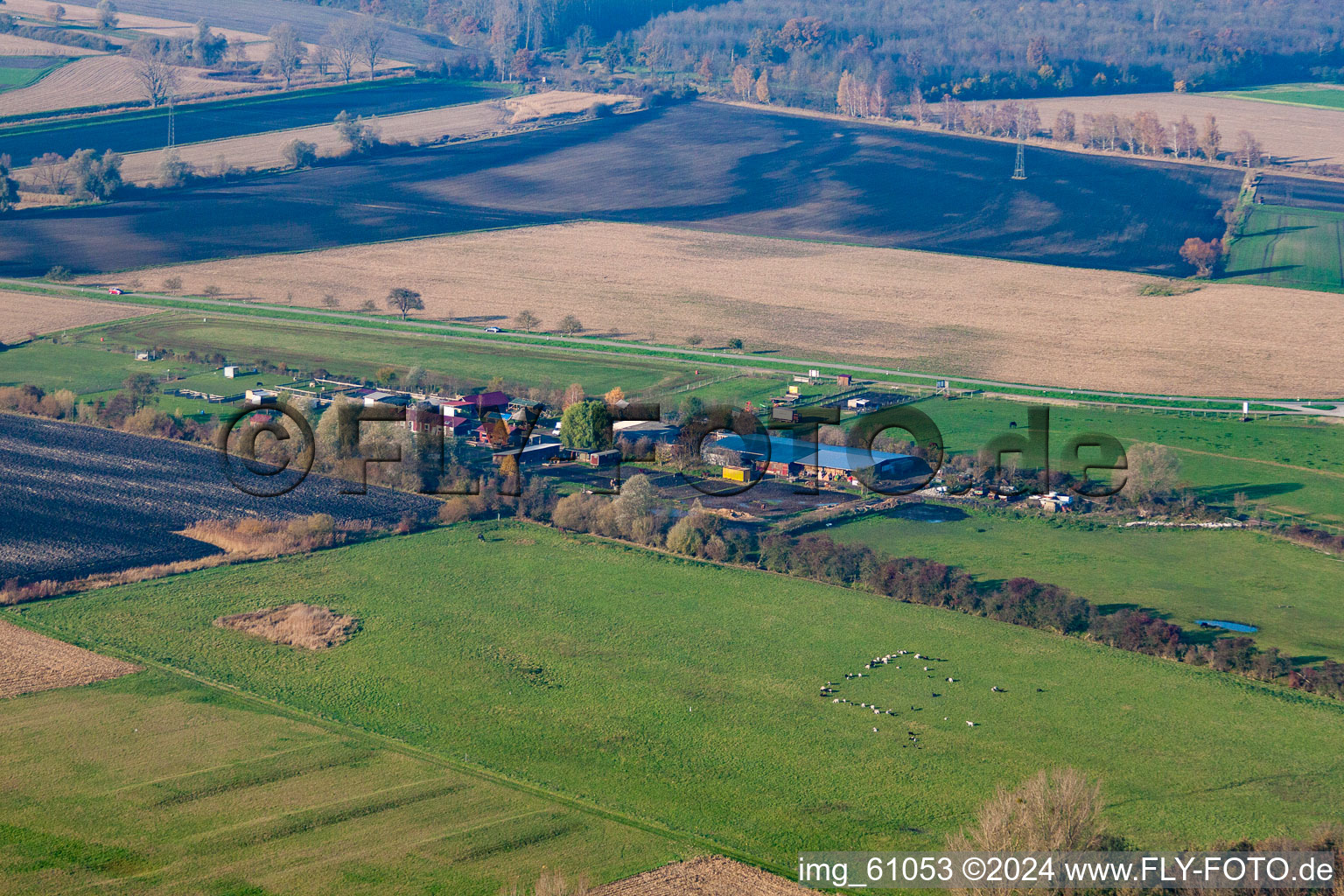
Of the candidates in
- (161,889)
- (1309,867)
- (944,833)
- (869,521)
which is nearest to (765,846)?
(944,833)

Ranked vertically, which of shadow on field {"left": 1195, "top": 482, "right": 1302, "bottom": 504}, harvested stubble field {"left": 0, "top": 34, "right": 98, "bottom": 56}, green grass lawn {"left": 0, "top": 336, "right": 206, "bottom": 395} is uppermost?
harvested stubble field {"left": 0, "top": 34, "right": 98, "bottom": 56}

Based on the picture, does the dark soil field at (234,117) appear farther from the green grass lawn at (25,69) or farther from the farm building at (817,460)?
the farm building at (817,460)

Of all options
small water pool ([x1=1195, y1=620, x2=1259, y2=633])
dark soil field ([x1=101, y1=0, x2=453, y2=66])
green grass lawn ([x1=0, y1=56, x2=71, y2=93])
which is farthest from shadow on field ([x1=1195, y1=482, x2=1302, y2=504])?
dark soil field ([x1=101, y1=0, x2=453, y2=66])

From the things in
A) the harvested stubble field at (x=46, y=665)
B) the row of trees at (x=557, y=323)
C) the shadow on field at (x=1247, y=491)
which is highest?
the row of trees at (x=557, y=323)

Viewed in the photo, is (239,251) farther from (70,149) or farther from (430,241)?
(70,149)

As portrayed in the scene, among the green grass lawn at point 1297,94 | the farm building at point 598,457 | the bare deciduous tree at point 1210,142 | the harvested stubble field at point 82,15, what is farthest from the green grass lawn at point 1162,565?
the harvested stubble field at point 82,15

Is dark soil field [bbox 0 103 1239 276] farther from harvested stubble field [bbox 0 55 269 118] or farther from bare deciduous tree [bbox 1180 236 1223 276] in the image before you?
harvested stubble field [bbox 0 55 269 118]
